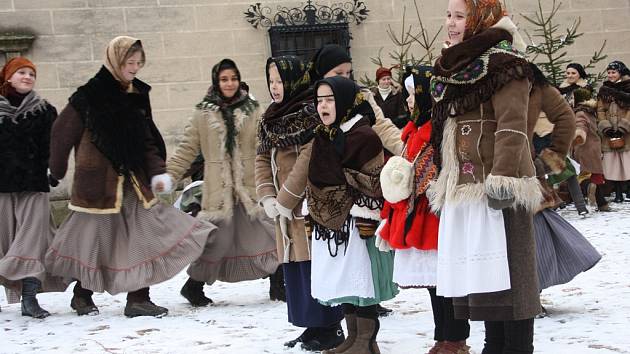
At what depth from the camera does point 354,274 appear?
14.4 ft

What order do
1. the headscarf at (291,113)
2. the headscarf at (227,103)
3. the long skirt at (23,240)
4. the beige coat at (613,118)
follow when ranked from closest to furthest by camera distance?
the headscarf at (291,113)
the long skirt at (23,240)
the headscarf at (227,103)
the beige coat at (613,118)

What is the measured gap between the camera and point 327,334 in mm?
4941

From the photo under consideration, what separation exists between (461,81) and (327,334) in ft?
6.18

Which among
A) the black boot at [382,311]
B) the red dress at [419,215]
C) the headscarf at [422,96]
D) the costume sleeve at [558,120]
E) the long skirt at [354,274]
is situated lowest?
the black boot at [382,311]

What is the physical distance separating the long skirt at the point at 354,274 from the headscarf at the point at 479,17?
1.24 meters

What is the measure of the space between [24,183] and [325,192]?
3144 mm

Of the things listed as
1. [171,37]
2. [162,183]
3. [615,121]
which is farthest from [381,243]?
[171,37]

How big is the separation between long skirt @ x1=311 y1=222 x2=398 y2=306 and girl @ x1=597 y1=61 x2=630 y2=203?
299 inches

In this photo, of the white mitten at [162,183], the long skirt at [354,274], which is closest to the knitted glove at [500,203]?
the long skirt at [354,274]

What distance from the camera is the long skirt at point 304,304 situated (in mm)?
4875

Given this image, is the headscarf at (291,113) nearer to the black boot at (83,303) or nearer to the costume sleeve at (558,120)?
the costume sleeve at (558,120)

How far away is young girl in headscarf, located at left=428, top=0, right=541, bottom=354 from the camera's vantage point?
11.7 ft

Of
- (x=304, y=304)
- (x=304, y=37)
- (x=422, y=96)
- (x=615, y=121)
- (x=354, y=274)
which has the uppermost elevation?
(x=304, y=37)

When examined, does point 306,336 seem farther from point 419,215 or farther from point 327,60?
point 327,60
